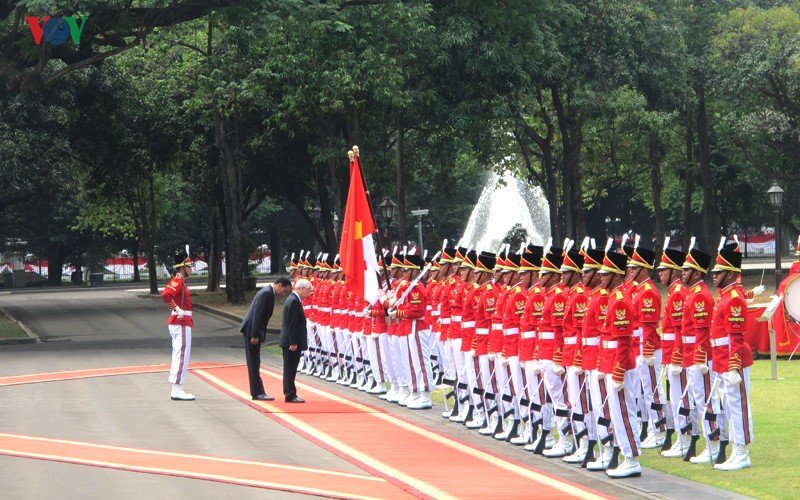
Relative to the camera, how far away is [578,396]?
1249 cm

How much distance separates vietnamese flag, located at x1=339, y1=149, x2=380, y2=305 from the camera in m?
18.4

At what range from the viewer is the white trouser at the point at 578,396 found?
12461 millimetres

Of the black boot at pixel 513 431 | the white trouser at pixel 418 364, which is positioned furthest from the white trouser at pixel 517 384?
the white trouser at pixel 418 364

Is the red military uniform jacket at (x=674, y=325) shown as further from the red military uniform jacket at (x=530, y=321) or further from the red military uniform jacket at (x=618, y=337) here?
the red military uniform jacket at (x=530, y=321)

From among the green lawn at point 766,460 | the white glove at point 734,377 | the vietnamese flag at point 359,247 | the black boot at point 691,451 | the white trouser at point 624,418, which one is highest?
the vietnamese flag at point 359,247

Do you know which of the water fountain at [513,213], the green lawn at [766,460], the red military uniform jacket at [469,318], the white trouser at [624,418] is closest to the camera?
the green lawn at [766,460]

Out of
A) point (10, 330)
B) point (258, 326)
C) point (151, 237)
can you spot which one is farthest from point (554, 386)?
point (151, 237)

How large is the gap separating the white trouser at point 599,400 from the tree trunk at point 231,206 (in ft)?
102

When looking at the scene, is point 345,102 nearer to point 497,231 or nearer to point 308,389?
point 308,389

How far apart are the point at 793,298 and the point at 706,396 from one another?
8987 mm

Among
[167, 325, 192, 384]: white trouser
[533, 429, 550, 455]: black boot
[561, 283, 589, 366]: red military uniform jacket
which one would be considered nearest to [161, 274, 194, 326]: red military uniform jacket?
[167, 325, 192, 384]: white trouser

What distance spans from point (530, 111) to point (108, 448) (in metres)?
36.1

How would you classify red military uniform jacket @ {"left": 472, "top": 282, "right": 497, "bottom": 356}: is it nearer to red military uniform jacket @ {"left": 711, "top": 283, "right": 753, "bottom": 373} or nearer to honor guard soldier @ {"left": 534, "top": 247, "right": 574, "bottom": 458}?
honor guard soldier @ {"left": 534, "top": 247, "right": 574, "bottom": 458}

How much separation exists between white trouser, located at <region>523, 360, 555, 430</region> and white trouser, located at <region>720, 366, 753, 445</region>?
2.24m
